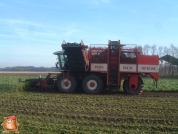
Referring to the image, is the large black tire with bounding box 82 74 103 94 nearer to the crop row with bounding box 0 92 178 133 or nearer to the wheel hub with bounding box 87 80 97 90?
the wheel hub with bounding box 87 80 97 90

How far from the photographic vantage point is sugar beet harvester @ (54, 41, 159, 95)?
16.6 m

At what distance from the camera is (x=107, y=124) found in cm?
835

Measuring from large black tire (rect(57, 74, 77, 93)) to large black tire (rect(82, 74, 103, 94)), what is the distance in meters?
0.65

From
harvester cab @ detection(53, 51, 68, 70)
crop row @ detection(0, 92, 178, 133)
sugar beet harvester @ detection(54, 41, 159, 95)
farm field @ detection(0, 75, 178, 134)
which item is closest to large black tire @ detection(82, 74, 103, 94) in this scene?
sugar beet harvester @ detection(54, 41, 159, 95)

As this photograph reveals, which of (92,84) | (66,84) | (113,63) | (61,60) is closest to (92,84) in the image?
(92,84)

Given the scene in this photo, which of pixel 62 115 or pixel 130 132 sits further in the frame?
pixel 62 115

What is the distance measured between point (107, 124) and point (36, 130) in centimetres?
217

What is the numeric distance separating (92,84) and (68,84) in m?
1.52

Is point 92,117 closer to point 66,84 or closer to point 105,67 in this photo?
point 105,67

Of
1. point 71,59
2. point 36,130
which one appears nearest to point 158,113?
point 36,130

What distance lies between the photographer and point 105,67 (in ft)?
55.2

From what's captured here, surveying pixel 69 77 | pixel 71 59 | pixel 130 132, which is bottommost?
pixel 130 132

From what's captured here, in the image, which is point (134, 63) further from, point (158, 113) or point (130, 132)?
point (130, 132)

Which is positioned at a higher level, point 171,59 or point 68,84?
point 171,59
